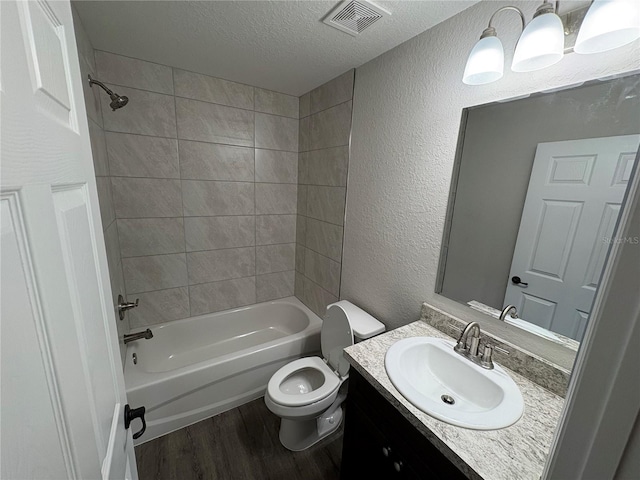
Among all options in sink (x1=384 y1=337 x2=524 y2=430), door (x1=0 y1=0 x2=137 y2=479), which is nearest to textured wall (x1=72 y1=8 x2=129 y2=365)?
door (x1=0 y1=0 x2=137 y2=479)

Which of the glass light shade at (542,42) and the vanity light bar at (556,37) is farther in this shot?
the glass light shade at (542,42)

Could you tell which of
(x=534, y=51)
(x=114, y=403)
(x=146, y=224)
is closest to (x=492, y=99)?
(x=534, y=51)

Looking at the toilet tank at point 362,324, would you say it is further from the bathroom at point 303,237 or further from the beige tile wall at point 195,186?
the beige tile wall at point 195,186

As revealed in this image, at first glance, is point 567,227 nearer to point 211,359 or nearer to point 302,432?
point 302,432

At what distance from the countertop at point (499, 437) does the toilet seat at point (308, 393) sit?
0.60 meters

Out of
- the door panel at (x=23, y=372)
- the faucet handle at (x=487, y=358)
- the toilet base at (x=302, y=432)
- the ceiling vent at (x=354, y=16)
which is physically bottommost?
the toilet base at (x=302, y=432)

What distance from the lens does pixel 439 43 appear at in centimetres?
123

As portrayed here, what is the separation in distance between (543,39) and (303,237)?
1963 mm

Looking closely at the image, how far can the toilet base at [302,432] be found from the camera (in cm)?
158

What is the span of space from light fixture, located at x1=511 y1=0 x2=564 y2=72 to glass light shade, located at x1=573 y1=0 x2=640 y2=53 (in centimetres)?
6

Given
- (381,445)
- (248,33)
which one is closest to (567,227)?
(381,445)

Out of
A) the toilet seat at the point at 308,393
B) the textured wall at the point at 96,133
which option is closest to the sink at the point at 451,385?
the toilet seat at the point at 308,393

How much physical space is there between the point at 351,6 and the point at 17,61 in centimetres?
124

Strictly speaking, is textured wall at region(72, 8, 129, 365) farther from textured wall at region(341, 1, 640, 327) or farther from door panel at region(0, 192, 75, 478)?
textured wall at region(341, 1, 640, 327)
